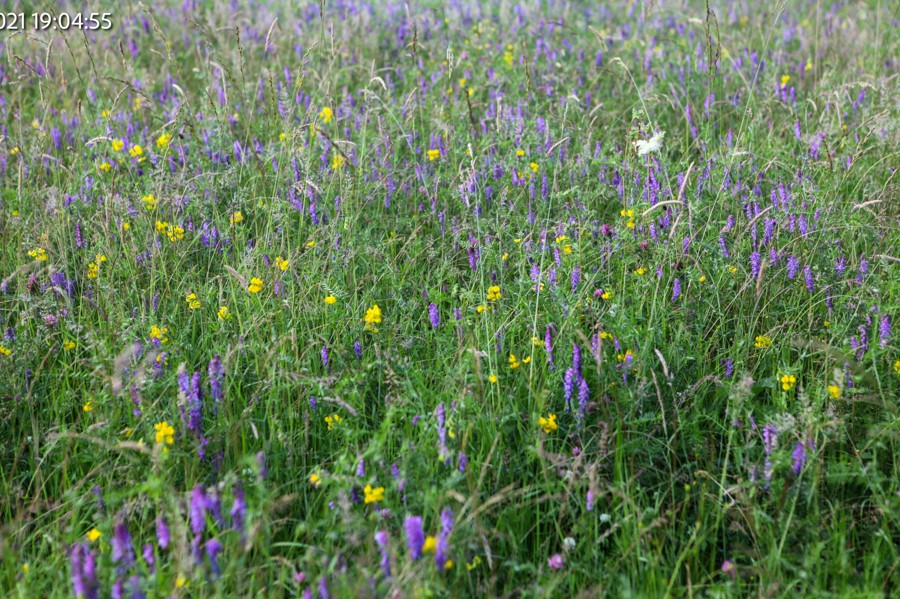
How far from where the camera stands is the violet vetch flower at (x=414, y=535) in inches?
77.2

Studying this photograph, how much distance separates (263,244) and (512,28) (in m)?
3.33

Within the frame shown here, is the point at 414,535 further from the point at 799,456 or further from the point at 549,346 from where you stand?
the point at 799,456

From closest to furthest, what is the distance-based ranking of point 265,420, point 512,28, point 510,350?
point 265,420
point 510,350
point 512,28

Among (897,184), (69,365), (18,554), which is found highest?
(897,184)

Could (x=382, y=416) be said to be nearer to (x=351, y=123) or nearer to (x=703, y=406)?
(x=703, y=406)

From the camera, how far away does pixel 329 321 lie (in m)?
2.96

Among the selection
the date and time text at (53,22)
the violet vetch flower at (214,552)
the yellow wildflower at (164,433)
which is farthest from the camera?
the date and time text at (53,22)

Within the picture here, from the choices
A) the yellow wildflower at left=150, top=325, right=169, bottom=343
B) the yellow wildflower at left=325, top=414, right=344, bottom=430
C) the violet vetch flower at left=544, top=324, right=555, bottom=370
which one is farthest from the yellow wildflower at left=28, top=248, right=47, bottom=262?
the violet vetch flower at left=544, top=324, right=555, bottom=370

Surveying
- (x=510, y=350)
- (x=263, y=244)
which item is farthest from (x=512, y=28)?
(x=510, y=350)

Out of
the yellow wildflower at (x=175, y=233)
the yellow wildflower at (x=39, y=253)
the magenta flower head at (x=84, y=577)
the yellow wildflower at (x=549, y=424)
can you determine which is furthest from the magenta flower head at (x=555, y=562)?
the yellow wildflower at (x=39, y=253)

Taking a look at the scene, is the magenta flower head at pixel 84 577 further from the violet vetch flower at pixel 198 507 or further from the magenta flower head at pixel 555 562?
the magenta flower head at pixel 555 562

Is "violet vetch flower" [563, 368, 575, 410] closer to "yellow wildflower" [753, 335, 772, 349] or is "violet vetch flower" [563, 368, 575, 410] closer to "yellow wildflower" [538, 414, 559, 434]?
"yellow wildflower" [538, 414, 559, 434]

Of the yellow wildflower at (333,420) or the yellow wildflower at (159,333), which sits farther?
the yellow wildflower at (159,333)

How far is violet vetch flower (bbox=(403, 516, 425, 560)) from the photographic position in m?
1.96
